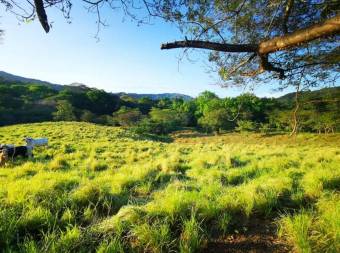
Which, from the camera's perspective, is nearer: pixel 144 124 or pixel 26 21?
pixel 26 21

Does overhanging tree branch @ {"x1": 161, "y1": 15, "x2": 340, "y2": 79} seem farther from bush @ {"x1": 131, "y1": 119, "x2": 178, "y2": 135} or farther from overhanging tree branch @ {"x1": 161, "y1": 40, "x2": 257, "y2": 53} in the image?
bush @ {"x1": 131, "y1": 119, "x2": 178, "y2": 135}

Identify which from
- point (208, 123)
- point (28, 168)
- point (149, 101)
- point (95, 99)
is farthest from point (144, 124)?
point (28, 168)

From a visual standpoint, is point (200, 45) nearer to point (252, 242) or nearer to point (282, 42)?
point (282, 42)

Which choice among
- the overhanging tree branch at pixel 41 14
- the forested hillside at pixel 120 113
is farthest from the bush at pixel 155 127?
the overhanging tree branch at pixel 41 14

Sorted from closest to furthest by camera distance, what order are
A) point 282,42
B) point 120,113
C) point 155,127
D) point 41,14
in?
point 41,14
point 282,42
point 155,127
point 120,113

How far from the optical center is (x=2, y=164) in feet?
35.6

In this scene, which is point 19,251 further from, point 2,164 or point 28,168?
point 2,164

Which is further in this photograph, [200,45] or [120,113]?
[120,113]

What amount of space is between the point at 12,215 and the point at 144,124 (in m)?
60.6

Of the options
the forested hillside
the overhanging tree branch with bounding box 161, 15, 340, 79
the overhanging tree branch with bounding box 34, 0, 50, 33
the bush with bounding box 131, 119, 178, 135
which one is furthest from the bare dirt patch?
the bush with bounding box 131, 119, 178, 135

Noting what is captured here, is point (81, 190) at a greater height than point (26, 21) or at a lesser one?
lesser

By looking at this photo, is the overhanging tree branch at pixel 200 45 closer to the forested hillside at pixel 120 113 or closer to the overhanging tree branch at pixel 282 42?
the overhanging tree branch at pixel 282 42

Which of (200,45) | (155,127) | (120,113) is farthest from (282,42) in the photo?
(120,113)

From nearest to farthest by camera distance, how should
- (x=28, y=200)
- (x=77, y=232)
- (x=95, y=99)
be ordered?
(x=77, y=232) → (x=28, y=200) → (x=95, y=99)
